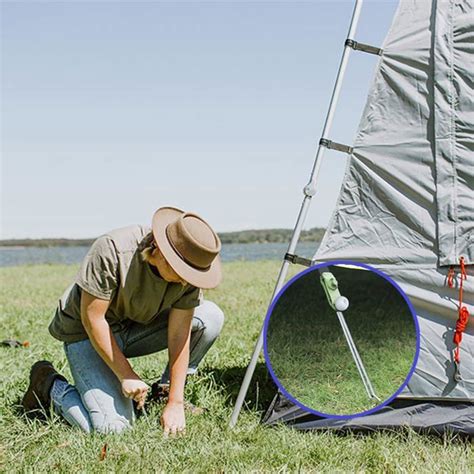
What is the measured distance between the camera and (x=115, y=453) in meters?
3.06

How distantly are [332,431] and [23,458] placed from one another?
4.27 ft

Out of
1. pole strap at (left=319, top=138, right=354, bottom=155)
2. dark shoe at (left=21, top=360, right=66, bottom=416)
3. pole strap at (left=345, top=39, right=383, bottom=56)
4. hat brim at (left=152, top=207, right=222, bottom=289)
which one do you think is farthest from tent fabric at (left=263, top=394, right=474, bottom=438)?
pole strap at (left=345, top=39, right=383, bottom=56)

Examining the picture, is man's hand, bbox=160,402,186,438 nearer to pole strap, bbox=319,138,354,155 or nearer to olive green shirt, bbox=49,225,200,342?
olive green shirt, bbox=49,225,200,342

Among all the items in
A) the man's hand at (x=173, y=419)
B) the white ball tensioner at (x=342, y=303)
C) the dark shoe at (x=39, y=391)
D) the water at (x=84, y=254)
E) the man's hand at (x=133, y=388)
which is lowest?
the water at (x=84, y=254)

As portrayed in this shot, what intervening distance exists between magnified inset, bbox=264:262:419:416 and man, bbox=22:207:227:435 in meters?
0.43

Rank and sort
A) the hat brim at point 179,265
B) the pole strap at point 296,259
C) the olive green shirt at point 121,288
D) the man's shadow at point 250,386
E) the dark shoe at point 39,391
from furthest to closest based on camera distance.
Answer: the man's shadow at point 250,386, the dark shoe at point 39,391, the pole strap at point 296,259, the olive green shirt at point 121,288, the hat brim at point 179,265

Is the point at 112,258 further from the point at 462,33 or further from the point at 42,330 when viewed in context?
the point at 42,330

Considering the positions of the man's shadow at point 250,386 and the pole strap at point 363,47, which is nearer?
the pole strap at point 363,47

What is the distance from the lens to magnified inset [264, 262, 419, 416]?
3504 millimetres

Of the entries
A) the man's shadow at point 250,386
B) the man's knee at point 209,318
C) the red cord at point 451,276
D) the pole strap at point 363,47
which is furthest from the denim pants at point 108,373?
the pole strap at point 363,47

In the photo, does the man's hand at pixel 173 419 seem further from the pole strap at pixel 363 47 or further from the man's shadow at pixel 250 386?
the pole strap at pixel 363 47

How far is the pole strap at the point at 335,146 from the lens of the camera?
138 inches

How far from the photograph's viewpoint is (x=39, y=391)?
3652 mm

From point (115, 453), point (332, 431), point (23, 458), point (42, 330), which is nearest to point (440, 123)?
point (332, 431)
